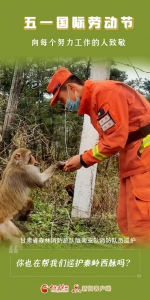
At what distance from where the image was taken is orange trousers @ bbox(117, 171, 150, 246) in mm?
4461

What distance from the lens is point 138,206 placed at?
4.48 metres

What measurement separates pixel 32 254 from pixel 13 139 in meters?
2.03

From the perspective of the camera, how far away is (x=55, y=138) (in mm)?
6469

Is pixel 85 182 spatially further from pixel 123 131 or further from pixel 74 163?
pixel 123 131

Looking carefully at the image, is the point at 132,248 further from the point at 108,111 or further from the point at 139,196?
the point at 108,111

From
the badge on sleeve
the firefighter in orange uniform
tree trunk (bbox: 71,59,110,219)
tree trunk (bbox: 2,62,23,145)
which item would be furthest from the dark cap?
tree trunk (bbox: 71,59,110,219)

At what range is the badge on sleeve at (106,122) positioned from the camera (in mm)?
4359

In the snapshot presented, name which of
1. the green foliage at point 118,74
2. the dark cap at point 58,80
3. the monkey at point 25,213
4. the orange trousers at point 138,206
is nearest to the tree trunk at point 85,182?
the green foliage at point 118,74

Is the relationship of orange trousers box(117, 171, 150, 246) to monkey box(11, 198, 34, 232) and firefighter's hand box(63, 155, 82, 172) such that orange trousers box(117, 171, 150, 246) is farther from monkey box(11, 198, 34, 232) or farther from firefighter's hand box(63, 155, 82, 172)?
monkey box(11, 198, 34, 232)

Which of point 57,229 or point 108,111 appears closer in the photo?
point 108,111

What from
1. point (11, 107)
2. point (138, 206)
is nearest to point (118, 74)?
point (11, 107)

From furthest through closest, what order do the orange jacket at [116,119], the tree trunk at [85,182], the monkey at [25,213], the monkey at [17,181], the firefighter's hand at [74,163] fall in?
the tree trunk at [85,182] → the monkey at [25,213] → the monkey at [17,181] → the firefighter's hand at [74,163] → the orange jacket at [116,119]

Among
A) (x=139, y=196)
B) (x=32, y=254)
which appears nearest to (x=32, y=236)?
(x=32, y=254)

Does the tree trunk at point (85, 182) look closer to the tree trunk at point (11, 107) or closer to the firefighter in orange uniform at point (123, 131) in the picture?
the tree trunk at point (11, 107)
